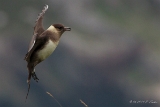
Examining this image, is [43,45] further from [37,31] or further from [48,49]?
[37,31]

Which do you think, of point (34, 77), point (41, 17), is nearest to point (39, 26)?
point (41, 17)

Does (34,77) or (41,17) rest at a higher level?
(41,17)

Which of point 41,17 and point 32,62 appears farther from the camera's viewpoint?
point 41,17

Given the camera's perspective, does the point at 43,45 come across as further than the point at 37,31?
No

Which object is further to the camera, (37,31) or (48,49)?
(37,31)

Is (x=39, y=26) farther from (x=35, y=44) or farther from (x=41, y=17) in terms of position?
(x=35, y=44)

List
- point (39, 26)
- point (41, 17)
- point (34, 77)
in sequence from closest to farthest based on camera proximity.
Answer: point (34, 77) → point (39, 26) → point (41, 17)

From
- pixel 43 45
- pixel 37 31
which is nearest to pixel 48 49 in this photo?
pixel 43 45

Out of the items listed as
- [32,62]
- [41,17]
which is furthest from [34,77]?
[41,17]

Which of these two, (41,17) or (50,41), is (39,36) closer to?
(50,41)

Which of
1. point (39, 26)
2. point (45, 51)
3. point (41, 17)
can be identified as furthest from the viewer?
point (41, 17)
